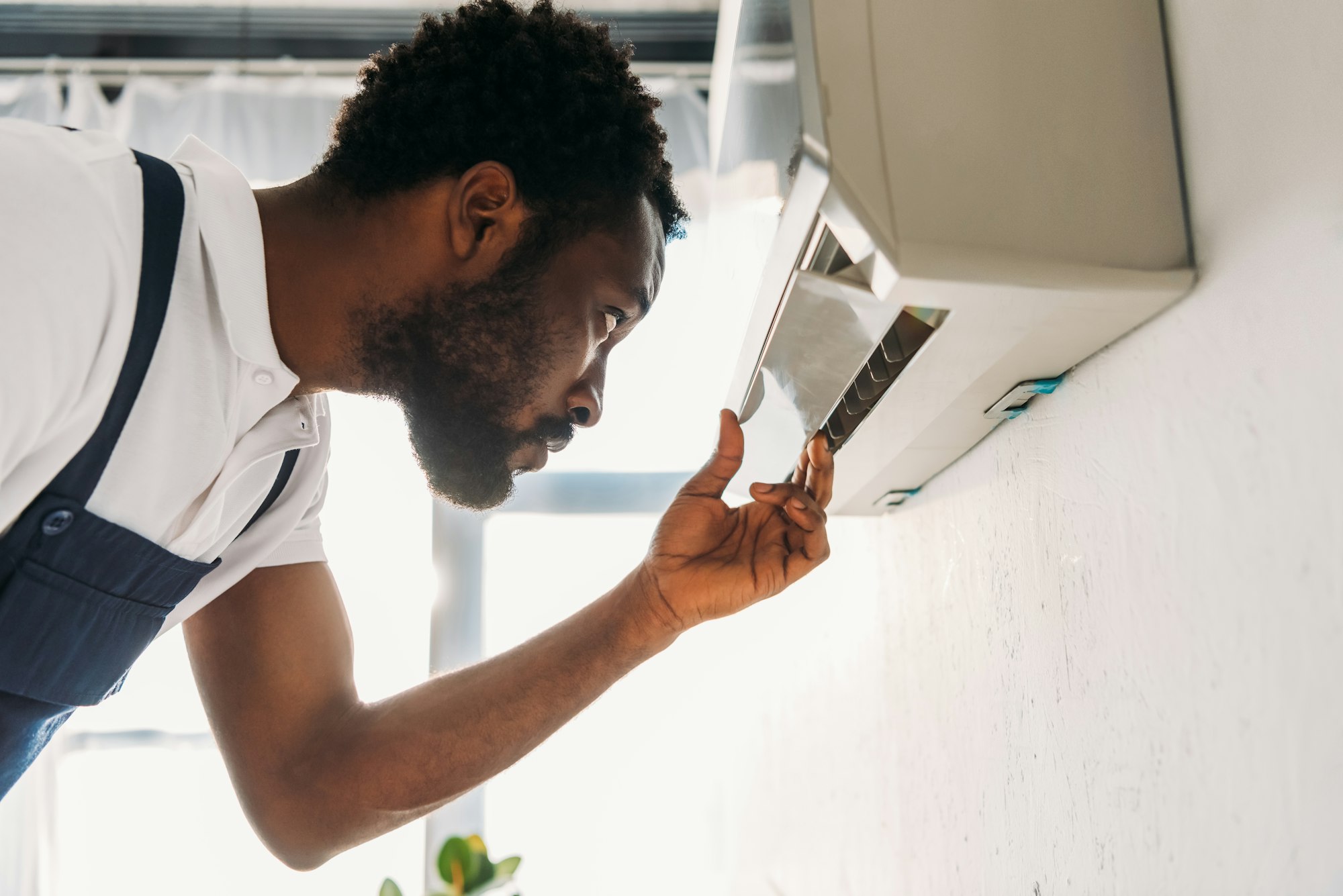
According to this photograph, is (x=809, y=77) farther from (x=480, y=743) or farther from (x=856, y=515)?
(x=856, y=515)

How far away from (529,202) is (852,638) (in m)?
0.76

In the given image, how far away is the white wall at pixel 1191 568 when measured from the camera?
425 millimetres

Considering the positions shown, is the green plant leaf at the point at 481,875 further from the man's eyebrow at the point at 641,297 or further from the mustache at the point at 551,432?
the man's eyebrow at the point at 641,297

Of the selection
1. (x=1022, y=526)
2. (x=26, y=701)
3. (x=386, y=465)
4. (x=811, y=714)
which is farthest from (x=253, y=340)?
(x=386, y=465)

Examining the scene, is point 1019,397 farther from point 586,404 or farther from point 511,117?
point 511,117

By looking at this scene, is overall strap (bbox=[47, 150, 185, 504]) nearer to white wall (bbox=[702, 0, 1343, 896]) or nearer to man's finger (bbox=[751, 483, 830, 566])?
man's finger (bbox=[751, 483, 830, 566])

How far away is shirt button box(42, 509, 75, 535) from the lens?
0.66 m

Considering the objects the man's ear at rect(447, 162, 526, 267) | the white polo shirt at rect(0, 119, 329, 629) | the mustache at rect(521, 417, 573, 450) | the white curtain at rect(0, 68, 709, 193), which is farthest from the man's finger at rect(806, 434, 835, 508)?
the white curtain at rect(0, 68, 709, 193)

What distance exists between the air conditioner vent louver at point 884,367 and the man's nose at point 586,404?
240 mm

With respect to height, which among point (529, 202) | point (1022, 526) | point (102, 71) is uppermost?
point (102, 71)

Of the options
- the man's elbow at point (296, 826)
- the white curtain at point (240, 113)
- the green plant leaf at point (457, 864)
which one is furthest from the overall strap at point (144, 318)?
the white curtain at point (240, 113)

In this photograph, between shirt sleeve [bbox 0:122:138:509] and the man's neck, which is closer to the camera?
shirt sleeve [bbox 0:122:138:509]

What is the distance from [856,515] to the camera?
47.6 inches

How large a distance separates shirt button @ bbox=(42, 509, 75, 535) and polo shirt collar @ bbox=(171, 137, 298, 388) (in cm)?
17
